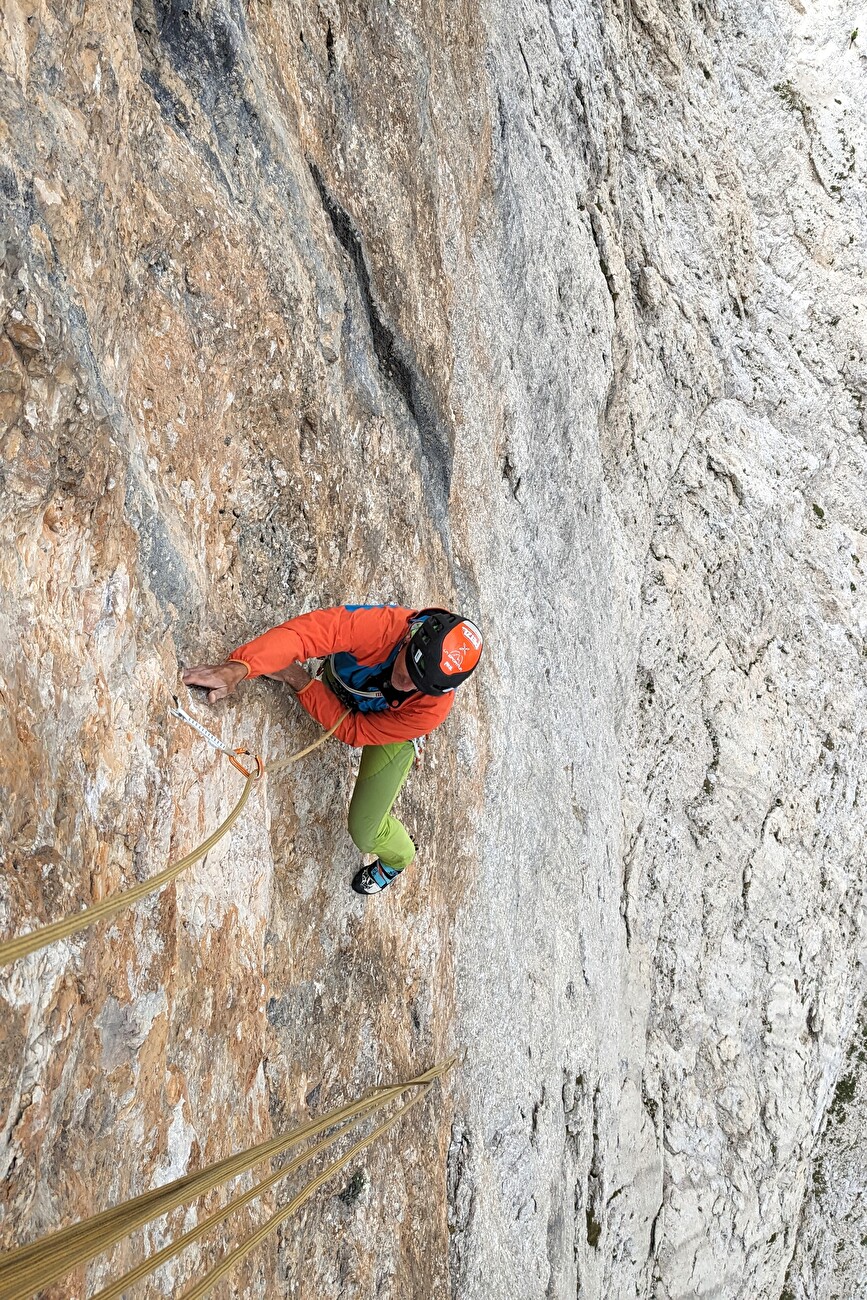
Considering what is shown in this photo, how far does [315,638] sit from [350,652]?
1.64 ft

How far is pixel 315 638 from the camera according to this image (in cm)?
643

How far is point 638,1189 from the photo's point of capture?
1695cm

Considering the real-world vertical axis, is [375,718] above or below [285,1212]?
above

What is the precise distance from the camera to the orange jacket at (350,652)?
6.14 metres

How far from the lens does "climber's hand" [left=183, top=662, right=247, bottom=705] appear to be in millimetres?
5867

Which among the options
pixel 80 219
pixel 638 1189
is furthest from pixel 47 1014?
pixel 638 1189

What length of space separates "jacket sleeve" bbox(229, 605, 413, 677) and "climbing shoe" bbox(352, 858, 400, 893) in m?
2.35

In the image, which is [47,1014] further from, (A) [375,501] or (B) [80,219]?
(A) [375,501]

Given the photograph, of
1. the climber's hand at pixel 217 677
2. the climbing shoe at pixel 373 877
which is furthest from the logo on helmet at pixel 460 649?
Result: the climbing shoe at pixel 373 877

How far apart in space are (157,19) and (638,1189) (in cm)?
1902

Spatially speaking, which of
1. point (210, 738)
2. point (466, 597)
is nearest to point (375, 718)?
point (210, 738)

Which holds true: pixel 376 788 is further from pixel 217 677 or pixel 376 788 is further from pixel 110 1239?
pixel 110 1239

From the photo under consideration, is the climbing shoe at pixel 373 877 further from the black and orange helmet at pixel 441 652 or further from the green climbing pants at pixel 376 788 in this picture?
the black and orange helmet at pixel 441 652

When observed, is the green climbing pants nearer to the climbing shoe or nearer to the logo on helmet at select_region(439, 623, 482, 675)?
the climbing shoe
